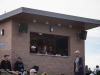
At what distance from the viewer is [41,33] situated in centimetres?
1769

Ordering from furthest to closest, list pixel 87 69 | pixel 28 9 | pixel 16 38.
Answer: pixel 87 69
pixel 16 38
pixel 28 9

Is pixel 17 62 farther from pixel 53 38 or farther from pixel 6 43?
pixel 53 38

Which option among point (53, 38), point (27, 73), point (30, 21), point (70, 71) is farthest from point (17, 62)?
point (53, 38)

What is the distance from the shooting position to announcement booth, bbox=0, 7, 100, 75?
53.3 ft

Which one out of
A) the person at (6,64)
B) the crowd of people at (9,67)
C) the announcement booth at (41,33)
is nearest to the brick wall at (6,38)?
the announcement booth at (41,33)

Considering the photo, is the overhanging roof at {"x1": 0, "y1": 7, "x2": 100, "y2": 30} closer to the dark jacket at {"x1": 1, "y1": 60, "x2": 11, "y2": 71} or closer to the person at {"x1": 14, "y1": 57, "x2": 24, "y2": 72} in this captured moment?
the person at {"x1": 14, "y1": 57, "x2": 24, "y2": 72}

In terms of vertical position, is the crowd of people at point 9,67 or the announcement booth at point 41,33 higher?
the announcement booth at point 41,33

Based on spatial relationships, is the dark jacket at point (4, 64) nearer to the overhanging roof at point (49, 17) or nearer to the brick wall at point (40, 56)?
the brick wall at point (40, 56)

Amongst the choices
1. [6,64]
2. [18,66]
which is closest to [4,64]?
[6,64]

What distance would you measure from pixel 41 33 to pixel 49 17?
1.62m

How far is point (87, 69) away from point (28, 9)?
7382mm

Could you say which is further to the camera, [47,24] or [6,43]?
[47,24]

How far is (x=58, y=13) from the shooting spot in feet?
54.3

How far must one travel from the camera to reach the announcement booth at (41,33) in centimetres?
1623
